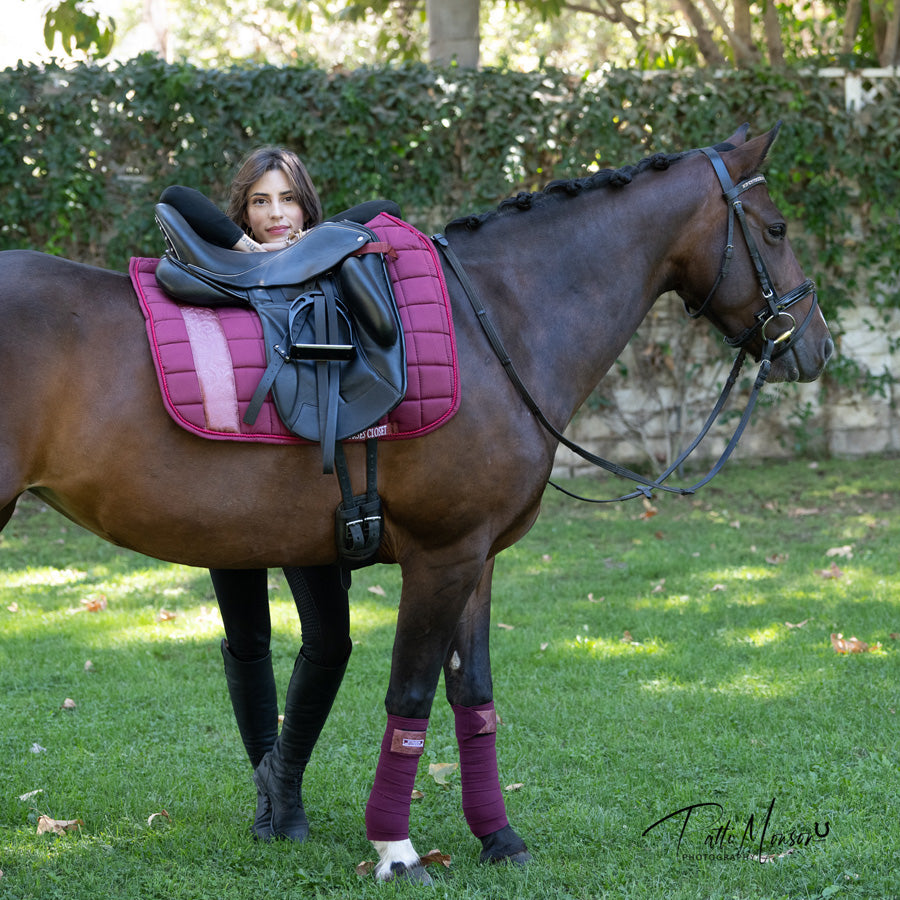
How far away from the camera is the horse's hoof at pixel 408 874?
2752mm

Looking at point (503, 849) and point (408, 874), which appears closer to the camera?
point (408, 874)

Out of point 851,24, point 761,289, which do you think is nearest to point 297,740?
point 761,289

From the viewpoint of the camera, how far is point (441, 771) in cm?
349

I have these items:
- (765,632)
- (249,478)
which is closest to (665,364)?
(765,632)

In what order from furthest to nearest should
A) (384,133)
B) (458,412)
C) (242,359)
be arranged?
(384,133)
(458,412)
(242,359)

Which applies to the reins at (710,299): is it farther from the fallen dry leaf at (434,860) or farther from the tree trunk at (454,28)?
the tree trunk at (454,28)

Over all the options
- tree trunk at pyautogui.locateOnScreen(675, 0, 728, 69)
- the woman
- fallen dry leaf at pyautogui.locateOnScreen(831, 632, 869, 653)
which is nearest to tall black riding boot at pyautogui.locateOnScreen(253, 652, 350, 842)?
the woman

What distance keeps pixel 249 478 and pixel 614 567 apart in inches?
164

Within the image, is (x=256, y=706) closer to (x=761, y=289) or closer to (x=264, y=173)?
(x=264, y=173)

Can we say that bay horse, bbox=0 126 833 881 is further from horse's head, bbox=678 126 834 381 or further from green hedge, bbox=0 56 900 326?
green hedge, bbox=0 56 900 326

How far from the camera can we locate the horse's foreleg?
2619 mm

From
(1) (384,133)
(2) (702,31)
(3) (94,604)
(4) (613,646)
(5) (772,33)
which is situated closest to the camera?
(4) (613,646)

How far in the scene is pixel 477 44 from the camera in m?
9.02

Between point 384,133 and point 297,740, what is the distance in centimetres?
622
